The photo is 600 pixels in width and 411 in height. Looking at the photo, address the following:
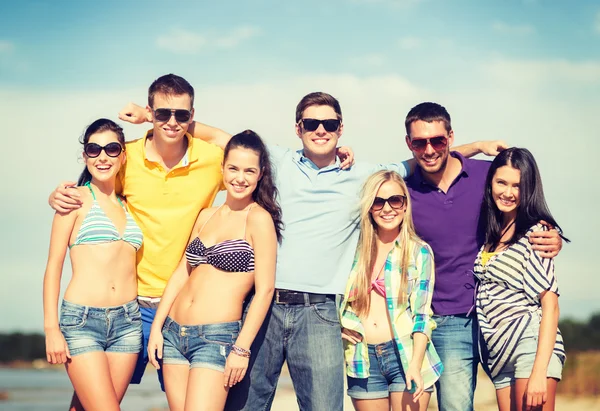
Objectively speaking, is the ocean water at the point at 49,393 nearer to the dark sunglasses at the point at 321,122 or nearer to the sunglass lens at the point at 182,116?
the sunglass lens at the point at 182,116

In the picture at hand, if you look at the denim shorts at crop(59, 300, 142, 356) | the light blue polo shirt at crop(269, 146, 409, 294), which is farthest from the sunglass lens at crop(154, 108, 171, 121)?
the denim shorts at crop(59, 300, 142, 356)

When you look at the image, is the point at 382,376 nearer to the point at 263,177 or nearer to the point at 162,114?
the point at 263,177

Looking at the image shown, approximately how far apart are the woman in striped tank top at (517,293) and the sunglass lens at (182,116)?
2.56 m

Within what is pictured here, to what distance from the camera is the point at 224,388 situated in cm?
511

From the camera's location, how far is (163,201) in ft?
19.2

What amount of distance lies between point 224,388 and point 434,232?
2.15m

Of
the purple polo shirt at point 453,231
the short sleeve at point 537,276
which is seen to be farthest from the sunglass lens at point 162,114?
the short sleeve at point 537,276

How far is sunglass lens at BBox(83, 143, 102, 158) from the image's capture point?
559cm

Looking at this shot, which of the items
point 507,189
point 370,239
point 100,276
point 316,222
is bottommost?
point 100,276

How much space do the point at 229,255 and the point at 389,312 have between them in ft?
4.31

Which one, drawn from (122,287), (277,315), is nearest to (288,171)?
(277,315)

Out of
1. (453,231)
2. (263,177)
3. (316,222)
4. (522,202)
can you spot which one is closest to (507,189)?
(522,202)

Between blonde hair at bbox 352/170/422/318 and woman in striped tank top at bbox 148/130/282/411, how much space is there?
0.73 meters

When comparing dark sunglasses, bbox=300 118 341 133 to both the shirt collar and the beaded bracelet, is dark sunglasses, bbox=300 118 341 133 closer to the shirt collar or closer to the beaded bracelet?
the shirt collar
